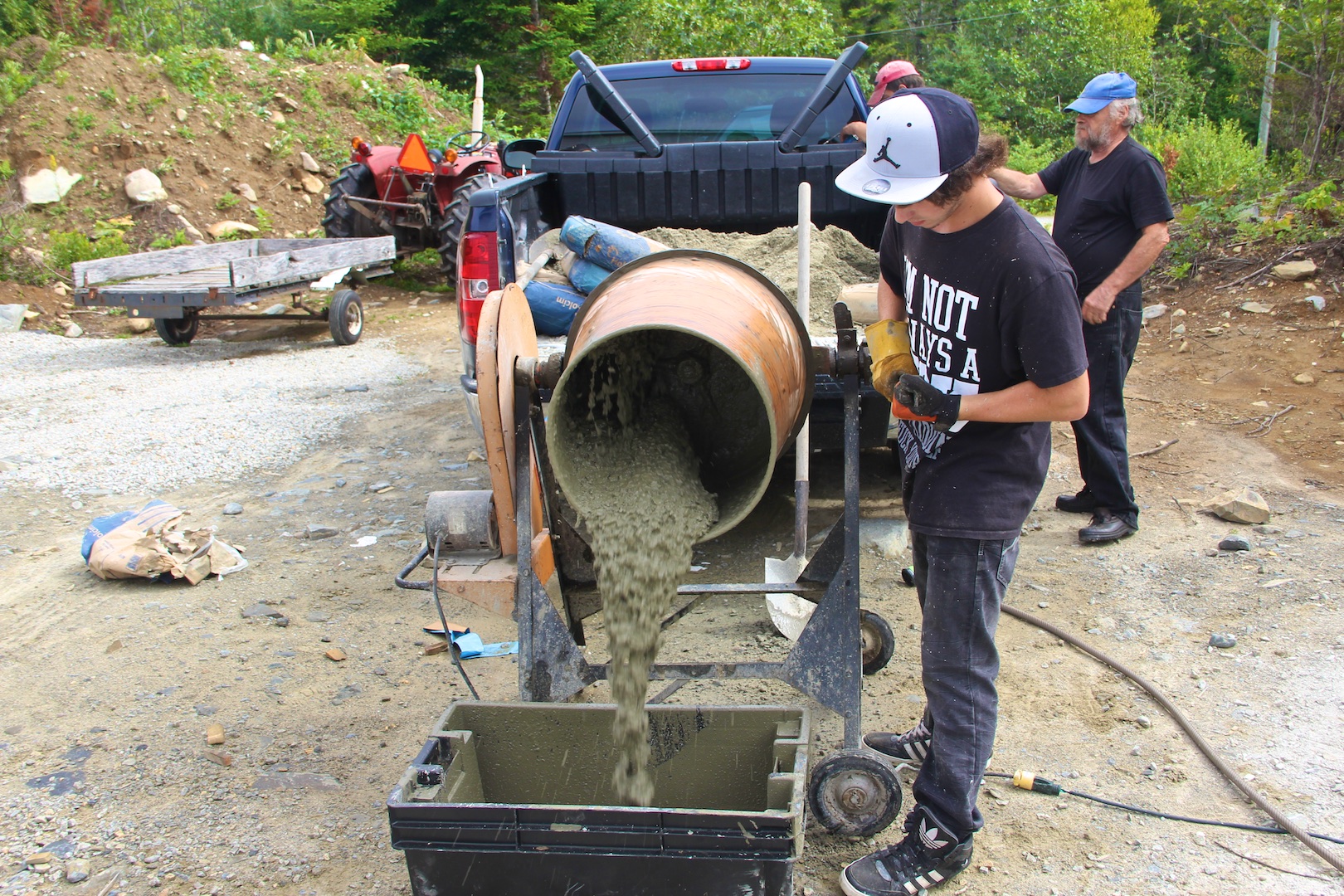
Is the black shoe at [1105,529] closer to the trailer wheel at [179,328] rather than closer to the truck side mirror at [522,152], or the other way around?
the truck side mirror at [522,152]

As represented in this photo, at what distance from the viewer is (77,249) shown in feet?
37.2

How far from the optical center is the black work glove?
2.30 meters

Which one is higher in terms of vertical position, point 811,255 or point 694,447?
point 811,255

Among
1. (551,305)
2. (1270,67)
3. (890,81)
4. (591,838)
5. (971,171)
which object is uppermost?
(1270,67)

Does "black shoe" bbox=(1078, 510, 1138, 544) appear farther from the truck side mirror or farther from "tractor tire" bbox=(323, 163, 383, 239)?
"tractor tire" bbox=(323, 163, 383, 239)

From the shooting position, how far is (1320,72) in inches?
376

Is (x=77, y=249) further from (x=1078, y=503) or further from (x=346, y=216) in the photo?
(x=1078, y=503)

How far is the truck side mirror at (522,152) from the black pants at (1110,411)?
114 inches

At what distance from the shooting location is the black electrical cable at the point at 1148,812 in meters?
2.70

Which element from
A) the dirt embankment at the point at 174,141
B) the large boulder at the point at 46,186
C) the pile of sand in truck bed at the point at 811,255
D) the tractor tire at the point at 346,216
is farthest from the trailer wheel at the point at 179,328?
the pile of sand in truck bed at the point at 811,255

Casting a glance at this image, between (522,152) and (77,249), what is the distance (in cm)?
855

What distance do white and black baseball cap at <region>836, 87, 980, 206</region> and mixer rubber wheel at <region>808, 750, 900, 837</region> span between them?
1.47m

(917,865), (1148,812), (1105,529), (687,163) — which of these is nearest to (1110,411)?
(1105,529)

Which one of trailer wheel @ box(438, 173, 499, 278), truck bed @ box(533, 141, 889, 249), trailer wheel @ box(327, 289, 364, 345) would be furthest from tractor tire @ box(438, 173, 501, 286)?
truck bed @ box(533, 141, 889, 249)
